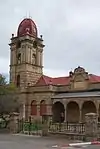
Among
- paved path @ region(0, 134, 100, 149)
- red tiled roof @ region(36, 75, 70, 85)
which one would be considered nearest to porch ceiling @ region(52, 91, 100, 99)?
red tiled roof @ region(36, 75, 70, 85)

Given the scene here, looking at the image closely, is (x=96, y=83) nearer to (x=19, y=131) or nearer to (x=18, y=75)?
(x=18, y=75)

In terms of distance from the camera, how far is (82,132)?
2089 centimetres

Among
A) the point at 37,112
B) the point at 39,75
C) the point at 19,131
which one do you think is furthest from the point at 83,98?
the point at 19,131

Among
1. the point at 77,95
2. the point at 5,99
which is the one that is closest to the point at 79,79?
the point at 77,95

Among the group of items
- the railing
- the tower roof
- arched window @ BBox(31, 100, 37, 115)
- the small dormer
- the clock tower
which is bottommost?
the railing

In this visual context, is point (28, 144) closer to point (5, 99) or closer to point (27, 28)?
point (5, 99)

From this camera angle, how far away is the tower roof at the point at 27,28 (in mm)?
53075

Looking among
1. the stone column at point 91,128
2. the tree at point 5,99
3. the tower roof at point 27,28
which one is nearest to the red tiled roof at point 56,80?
the tower roof at point 27,28

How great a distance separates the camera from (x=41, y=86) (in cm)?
4850

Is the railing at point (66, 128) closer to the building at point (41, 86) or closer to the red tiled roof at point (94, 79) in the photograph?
the building at point (41, 86)

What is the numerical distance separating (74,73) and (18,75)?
437 inches

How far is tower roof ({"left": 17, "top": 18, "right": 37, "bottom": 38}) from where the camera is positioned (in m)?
53.1

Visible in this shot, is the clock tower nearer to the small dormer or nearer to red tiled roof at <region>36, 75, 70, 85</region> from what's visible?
red tiled roof at <region>36, 75, 70, 85</region>

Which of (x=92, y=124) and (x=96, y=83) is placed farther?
(x=96, y=83)
